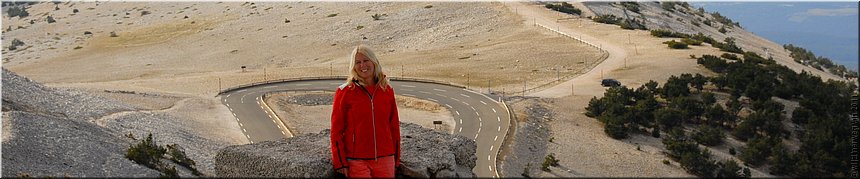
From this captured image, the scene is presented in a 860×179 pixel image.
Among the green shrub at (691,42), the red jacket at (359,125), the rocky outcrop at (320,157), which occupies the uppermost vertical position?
the red jacket at (359,125)

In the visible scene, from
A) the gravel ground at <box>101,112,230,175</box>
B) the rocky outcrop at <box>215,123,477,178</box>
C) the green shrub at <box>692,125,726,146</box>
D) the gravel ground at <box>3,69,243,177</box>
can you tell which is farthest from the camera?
the green shrub at <box>692,125,726,146</box>

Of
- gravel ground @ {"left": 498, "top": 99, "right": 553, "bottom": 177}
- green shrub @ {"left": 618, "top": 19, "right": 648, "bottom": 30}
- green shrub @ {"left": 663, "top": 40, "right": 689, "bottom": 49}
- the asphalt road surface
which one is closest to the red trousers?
gravel ground @ {"left": 498, "top": 99, "right": 553, "bottom": 177}

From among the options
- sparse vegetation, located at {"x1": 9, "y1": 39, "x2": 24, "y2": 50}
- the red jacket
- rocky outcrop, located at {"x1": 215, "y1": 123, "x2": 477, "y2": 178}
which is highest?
the red jacket

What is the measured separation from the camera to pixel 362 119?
8.24 metres

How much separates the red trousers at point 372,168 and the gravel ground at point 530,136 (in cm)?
1144

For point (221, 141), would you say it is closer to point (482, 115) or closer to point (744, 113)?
point (482, 115)

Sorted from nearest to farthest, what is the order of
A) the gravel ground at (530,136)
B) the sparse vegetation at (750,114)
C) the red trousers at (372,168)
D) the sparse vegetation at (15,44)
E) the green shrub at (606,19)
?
the red trousers at (372,168)
the sparse vegetation at (750,114)
the gravel ground at (530,136)
the green shrub at (606,19)
the sparse vegetation at (15,44)

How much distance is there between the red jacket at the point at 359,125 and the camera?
823 cm

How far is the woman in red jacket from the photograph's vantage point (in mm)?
8203

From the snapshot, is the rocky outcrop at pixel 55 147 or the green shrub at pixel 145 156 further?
the green shrub at pixel 145 156

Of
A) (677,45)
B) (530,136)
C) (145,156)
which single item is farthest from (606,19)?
(145,156)

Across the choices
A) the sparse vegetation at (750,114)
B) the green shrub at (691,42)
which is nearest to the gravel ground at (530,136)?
the sparse vegetation at (750,114)

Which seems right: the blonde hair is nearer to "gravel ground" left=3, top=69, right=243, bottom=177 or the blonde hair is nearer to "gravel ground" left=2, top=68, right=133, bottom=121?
"gravel ground" left=3, top=69, right=243, bottom=177

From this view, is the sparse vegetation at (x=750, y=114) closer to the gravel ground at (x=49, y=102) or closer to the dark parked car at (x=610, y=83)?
the dark parked car at (x=610, y=83)
